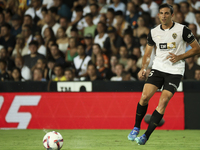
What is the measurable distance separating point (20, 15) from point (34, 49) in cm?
248

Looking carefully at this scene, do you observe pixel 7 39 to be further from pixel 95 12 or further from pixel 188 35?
pixel 188 35

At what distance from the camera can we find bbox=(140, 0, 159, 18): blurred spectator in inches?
392

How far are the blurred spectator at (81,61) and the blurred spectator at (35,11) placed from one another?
2.93m

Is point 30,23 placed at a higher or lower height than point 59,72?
higher

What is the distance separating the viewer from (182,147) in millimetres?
5621

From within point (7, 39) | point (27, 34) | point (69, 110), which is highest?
point (27, 34)

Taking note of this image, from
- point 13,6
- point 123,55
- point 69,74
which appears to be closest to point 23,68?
point 69,74

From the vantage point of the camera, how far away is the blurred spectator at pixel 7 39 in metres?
10.5

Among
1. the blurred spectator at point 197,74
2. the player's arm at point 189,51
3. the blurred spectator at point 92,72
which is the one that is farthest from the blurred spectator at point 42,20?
the player's arm at point 189,51

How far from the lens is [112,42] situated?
30.8 ft

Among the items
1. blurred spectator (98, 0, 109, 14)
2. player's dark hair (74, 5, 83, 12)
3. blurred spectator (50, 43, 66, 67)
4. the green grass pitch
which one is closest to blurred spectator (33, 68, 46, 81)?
blurred spectator (50, 43, 66, 67)

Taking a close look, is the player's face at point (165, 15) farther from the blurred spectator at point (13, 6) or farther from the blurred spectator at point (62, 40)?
the blurred spectator at point (13, 6)

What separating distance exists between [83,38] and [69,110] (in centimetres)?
289

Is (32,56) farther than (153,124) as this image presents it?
Yes
